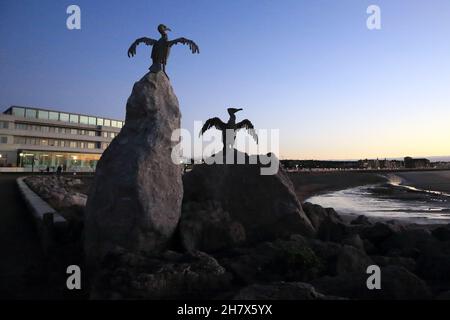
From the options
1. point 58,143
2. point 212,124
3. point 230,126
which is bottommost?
point 230,126

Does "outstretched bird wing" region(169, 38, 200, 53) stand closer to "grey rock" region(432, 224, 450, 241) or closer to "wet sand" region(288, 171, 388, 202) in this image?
"grey rock" region(432, 224, 450, 241)

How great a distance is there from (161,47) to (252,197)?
15.7ft

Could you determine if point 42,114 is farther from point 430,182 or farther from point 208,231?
point 208,231

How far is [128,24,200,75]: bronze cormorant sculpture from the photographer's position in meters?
9.72

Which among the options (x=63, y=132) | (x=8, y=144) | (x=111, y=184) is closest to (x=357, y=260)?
(x=111, y=184)

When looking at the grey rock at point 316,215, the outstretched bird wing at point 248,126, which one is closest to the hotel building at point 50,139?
the outstretched bird wing at point 248,126

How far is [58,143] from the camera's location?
269 feet

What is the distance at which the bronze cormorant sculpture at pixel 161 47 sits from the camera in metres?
9.72

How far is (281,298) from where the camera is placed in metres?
5.35

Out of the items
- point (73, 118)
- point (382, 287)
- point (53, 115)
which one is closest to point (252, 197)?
point (382, 287)

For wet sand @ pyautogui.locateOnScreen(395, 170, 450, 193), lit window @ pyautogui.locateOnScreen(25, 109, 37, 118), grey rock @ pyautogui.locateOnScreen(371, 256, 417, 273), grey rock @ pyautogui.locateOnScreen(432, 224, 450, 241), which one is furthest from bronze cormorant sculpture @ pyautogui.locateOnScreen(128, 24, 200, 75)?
lit window @ pyautogui.locateOnScreen(25, 109, 37, 118)

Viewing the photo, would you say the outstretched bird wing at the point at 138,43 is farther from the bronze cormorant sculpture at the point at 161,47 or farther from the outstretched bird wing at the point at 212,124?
the outstretched bird wing at the point at 212,124

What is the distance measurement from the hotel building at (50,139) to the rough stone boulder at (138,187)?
64.9 metres
